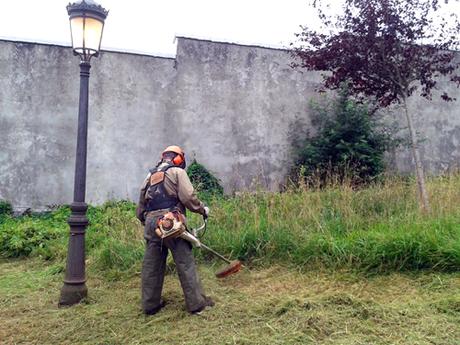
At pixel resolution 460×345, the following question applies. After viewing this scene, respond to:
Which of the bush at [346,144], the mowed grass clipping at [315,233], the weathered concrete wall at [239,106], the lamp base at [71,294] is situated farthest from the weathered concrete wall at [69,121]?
the lamp base at [71,294]

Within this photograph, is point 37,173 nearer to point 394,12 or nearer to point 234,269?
point 234,269

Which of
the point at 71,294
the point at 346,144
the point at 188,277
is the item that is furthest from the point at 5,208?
the point at 346,144

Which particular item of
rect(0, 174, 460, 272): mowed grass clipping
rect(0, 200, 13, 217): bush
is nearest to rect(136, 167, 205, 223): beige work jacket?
rect(0, 174, 460, 272): mowed grass clipping

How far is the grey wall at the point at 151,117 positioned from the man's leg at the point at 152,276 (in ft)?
16.4

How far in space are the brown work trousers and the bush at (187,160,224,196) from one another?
5.50 meters

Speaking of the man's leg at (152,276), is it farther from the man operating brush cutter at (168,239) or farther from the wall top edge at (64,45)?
the wall top edge at (64,45)

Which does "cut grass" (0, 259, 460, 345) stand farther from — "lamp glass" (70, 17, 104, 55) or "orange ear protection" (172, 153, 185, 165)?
"lamp glass" (70, 17, 104, 55)

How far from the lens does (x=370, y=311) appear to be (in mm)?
3865

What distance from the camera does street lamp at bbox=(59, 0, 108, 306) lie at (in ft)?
16.2

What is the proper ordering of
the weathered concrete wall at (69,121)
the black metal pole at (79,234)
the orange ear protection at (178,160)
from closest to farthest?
the orange ear protection at (178,160)
the black metal pole at (79,234)
the weathered concrete wall at (69,121)

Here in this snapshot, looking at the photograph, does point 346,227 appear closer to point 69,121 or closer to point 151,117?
point 151,117

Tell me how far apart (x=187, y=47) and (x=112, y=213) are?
4660 millimetres

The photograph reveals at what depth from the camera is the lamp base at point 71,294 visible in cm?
488

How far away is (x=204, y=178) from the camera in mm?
10258
